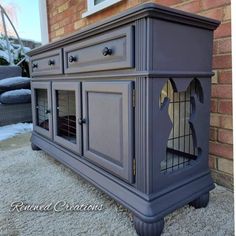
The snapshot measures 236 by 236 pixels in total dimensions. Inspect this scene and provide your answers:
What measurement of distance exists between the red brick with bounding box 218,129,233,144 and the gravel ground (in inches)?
9.9

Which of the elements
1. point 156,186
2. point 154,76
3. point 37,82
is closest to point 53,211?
point 156,186

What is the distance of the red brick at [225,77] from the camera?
3.96 ft

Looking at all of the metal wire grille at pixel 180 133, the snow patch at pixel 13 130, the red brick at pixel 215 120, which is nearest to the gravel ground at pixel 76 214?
the metal wire grille at pixel 180 133

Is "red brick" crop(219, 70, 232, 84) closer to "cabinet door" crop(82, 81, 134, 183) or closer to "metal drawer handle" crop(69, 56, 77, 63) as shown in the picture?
"cabinet door" crop(82, 81, 134, 183)

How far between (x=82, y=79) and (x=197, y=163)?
691mm

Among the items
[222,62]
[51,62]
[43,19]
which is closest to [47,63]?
[51,62]

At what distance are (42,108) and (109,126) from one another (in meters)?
0.98

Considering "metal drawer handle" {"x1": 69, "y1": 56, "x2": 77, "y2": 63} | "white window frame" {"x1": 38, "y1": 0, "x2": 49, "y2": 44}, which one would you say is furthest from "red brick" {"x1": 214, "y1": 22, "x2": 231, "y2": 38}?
"white window frame" {"x1": 38, "y1": 0, "x2": 49, "y2": 44}

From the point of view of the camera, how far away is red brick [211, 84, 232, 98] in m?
1.21

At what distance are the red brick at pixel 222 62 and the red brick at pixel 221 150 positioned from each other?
0.40 m

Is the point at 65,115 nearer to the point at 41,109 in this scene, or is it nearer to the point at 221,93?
the point at 41,109

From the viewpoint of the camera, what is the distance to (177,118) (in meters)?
1.38

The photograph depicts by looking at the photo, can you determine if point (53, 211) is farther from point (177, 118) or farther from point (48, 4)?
point (48, 4)

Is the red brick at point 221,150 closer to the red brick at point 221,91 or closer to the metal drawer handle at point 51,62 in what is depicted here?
the red brick at point 221,91
